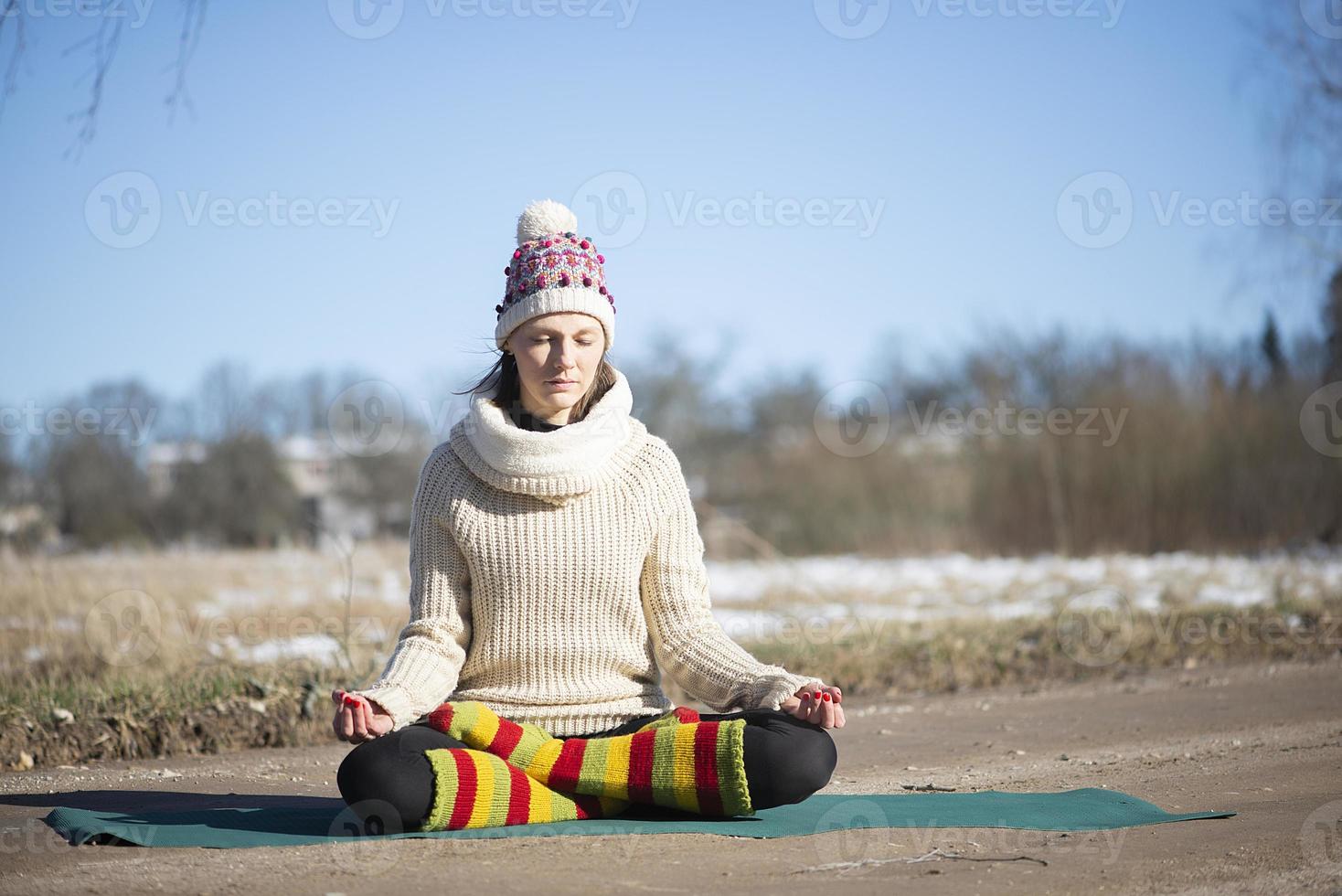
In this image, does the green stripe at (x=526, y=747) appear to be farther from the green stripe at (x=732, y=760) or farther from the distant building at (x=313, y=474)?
the distant building at (x=313, y=474)

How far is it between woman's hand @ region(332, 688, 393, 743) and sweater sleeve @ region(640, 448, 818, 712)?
787 millimetres

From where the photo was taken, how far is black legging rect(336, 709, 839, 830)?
2.93 metres

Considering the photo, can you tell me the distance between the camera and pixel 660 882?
8.55ft

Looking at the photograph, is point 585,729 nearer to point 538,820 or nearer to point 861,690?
point 538,820

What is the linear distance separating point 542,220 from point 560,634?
1.11m

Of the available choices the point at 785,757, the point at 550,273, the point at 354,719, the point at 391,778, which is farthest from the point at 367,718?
the point at 550,273

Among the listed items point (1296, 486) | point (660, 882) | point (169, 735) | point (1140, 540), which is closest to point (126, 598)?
point (169, 735)

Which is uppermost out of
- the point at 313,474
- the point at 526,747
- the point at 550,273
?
the point at 313,474

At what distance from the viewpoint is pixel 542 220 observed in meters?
3.46

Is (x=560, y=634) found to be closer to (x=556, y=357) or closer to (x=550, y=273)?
(x=556, y=357)

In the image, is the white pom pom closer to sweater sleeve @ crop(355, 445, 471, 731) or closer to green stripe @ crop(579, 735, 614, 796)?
sweater sleeve @ crop(355, 445, 471, 731)

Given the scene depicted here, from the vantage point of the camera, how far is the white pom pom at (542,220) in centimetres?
345

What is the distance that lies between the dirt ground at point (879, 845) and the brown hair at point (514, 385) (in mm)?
1135

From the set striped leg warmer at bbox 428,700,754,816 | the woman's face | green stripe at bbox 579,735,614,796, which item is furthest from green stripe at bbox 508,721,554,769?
the woman's face
